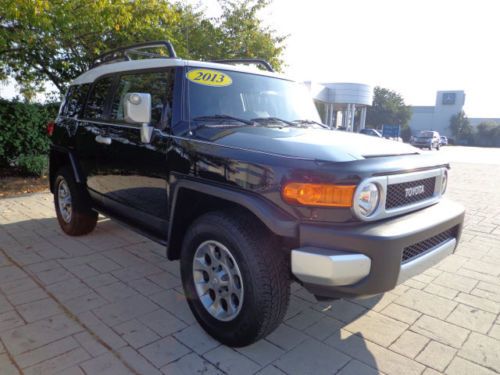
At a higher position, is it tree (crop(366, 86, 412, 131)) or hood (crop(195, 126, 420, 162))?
tree (crop(366, 86, 412, 131))

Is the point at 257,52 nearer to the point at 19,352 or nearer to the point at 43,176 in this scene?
the point at 43,176

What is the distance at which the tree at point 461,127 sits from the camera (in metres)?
70.1

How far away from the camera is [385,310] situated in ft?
10.6

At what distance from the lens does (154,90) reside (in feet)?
10.9

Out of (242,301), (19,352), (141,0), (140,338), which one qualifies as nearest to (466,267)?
(242,301)

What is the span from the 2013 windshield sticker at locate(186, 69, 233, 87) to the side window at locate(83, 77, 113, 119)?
4.21 ft

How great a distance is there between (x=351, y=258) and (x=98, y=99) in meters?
3.41

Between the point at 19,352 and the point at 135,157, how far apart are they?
5.60 ft

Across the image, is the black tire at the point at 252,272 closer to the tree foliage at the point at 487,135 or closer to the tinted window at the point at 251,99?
the tinted window at the point at 251,99

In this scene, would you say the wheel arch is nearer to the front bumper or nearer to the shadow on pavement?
the front bumper

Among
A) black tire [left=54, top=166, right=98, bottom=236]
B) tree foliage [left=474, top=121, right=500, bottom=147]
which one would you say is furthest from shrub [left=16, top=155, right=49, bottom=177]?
tree foliage [left=474, top=121, right=500, bottom=147]

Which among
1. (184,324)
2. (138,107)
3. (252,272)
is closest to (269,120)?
(138,107)

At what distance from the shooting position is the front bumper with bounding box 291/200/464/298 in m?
2.04

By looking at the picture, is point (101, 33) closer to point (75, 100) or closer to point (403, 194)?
point (75, 100)
